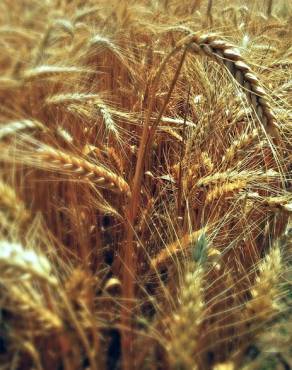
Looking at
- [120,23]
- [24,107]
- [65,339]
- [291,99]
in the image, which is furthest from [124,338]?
[120,23]

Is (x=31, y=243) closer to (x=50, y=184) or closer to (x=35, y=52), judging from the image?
(x=50, y=184)

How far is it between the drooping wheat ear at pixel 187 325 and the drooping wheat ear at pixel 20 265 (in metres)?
0.24

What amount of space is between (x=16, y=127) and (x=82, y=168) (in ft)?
Result: 0.62

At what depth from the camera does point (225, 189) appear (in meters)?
1.34

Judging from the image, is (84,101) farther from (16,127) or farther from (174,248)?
(174,248)

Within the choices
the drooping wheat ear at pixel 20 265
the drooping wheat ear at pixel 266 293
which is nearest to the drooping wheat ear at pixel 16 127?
the drooping wheat ear at pixel 20 265

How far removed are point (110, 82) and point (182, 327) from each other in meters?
1.46

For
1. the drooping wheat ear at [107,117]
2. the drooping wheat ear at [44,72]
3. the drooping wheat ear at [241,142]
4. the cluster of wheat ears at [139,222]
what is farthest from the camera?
the drooping wheat ear at [241,142]

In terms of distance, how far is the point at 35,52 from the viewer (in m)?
1.45

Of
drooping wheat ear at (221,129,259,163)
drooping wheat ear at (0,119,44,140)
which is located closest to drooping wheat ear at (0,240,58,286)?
drooping wheat ear at (0,119,44,140)

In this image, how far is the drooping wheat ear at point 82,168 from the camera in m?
1.00

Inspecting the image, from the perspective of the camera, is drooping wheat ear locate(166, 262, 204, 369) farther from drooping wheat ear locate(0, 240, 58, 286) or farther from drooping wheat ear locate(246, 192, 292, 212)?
drooping wheat ear locate(246, 192, 292, 212)

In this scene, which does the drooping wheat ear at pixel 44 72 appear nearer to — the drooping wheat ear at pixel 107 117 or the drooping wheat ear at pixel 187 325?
the drooping wheat ear at pixel 107 117

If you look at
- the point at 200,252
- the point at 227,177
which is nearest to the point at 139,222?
the point at 227,177
